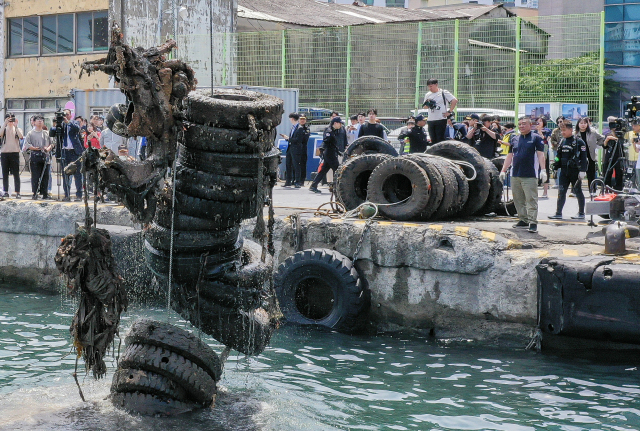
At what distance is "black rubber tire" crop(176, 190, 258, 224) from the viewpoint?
266 inches

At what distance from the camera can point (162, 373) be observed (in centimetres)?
679

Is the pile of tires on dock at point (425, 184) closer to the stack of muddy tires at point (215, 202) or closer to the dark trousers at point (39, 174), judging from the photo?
the stack of muddy tires at point (215, 202)

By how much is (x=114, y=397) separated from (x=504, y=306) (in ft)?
16.0

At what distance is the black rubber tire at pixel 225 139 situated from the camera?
661 cm

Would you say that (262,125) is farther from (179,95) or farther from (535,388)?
(535,388)

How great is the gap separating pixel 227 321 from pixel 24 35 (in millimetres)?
29685

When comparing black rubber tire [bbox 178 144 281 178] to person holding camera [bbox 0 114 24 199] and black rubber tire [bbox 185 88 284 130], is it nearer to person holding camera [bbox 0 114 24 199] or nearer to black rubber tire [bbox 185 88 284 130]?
black rubber tire [bbox 185 88 284 130]

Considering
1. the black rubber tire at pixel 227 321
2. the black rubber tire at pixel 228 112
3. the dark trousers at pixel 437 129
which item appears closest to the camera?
the black rubber tire at pixel 228 112

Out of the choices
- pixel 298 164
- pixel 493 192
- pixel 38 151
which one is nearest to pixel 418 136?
pixel 493 192

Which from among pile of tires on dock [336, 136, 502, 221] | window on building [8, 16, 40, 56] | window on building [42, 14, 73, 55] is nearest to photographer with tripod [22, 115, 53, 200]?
pile of tires on dock [336, 136, 502, 221]

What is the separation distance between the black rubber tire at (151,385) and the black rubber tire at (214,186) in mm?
1505

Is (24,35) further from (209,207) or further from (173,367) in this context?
(173,367)

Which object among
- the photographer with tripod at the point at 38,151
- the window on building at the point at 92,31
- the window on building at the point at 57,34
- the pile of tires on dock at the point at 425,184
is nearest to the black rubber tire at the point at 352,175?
the pile of tires on dock at the point at 425,184

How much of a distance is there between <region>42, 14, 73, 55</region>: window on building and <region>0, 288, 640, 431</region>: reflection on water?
24.3m
